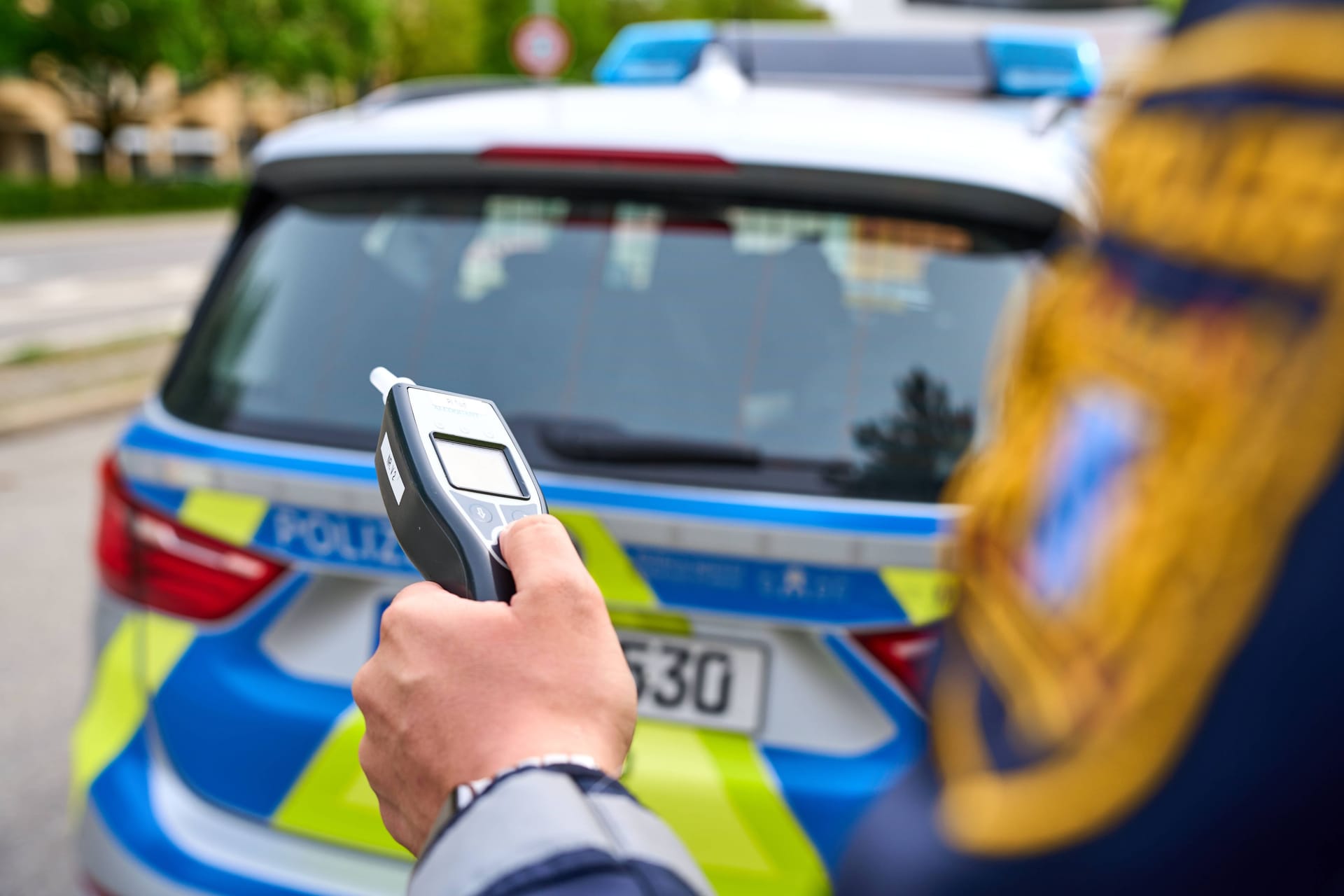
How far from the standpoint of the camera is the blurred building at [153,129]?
41250 mm

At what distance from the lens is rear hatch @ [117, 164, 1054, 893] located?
1.68 meters

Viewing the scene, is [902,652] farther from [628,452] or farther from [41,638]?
[41,638]

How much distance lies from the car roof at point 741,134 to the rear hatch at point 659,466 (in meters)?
0.06

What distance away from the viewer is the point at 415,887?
72cm

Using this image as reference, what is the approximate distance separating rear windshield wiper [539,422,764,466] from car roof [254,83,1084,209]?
17.0 inches

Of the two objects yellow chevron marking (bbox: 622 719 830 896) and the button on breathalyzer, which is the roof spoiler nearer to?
yellow chevron marking (bbox: 622 719 830 896)

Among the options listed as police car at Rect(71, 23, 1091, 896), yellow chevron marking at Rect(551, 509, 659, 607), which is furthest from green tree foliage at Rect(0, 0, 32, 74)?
yellow chevron marking at Rect(551, 509, 659, 607)

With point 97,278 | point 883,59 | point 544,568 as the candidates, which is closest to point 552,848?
point 544,568

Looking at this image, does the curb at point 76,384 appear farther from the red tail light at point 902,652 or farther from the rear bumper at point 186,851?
the red tail light at point 902,652

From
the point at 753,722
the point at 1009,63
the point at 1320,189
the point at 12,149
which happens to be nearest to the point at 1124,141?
the point at 1320,189

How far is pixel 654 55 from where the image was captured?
169 inches

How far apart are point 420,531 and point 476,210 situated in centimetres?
123

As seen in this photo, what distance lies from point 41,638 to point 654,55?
9.90 feet

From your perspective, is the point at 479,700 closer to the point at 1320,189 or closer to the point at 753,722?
the point at 1320,189
